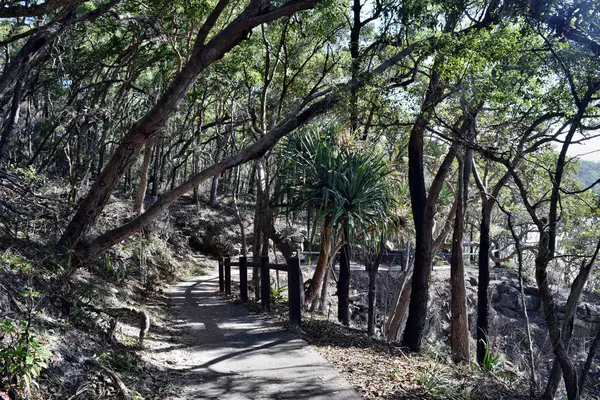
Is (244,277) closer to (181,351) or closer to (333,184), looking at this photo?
(333,184)

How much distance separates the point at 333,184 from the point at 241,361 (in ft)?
14.4

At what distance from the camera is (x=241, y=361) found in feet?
22.6

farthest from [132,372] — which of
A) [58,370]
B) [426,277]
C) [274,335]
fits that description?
[426,277]

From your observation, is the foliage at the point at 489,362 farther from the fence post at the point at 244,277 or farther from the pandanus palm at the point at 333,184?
the fence post at the point at 244,277

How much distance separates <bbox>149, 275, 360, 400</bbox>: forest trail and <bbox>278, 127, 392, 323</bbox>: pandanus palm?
2.45m

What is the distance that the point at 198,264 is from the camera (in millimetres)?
24891

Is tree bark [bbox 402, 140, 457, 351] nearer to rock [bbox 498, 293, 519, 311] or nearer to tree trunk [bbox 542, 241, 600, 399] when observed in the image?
tree trunk [bbox 542, 241, 600, 399]

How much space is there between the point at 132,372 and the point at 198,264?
760 inches

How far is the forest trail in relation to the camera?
18.7 feet

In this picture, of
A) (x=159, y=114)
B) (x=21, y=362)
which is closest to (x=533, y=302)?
(x=159, y=114)

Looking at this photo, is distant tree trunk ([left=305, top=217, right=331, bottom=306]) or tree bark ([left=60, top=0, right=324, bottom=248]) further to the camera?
distant tree trunk ([left=305, top=217, right=331, bottom=306])

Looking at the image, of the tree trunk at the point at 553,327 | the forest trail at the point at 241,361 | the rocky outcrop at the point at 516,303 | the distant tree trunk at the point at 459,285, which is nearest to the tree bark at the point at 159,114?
the forest trail at the point at 241,361

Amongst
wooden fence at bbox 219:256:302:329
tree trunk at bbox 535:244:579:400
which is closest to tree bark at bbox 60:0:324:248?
wooden fence at bbox 219:256:302:329

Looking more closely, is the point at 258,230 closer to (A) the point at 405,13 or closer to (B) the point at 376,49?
(B) the point at 376,49
